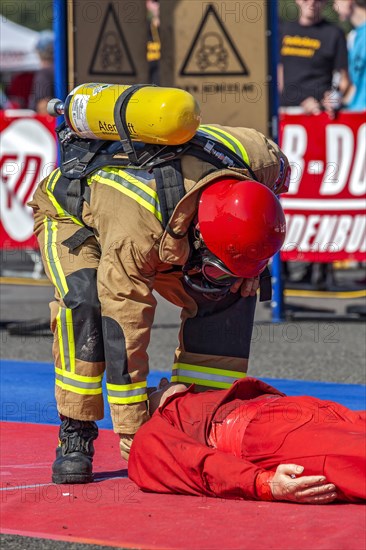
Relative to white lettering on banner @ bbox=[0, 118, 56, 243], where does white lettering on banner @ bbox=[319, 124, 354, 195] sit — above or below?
above

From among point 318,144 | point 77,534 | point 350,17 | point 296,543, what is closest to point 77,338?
point 77,534

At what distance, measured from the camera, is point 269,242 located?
448 cm

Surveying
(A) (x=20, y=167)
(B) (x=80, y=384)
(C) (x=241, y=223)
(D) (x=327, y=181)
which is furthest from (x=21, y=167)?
(C) (x=241, y=223)

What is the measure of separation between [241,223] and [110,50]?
4.92 metres

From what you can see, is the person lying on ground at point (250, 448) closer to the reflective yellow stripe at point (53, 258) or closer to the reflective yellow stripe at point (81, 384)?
the reflective yellow stripe at point (81, 384)

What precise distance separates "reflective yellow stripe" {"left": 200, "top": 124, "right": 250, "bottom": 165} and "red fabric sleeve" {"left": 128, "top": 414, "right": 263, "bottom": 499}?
1.08 metres

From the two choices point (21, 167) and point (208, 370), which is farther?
point (21, 167)

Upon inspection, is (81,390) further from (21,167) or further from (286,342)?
(21,167)

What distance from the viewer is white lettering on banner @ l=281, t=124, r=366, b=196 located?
992 cm

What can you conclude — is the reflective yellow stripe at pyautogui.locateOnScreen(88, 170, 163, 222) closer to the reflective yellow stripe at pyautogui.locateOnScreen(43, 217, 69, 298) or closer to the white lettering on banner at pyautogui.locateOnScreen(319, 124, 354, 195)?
the reflective yellow stripe at pyautogui.locateOnScreen(43, 217, 69, 298)

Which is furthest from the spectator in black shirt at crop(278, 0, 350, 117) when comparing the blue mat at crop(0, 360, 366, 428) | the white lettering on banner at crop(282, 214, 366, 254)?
the blue mat at crop(0, 360, 366, 428)

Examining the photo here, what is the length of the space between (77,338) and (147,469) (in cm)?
60

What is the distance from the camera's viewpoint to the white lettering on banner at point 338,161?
992cm

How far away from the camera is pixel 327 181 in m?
10.0
